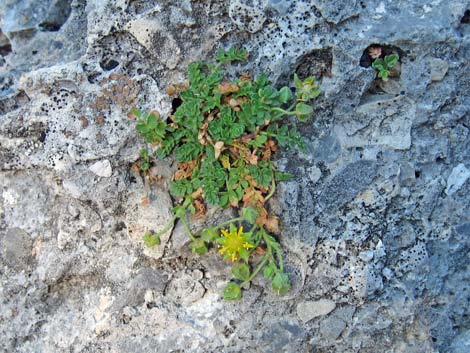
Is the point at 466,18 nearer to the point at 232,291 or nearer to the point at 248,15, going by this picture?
the point at 248,15

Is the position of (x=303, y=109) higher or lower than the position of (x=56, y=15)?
lower

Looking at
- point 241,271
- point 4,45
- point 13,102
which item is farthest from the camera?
point 4,45

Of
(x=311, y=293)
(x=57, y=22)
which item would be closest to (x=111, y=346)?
(x=311, y=293)

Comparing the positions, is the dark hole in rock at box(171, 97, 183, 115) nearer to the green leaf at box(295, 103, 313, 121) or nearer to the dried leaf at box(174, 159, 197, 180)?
the dried leaf at box(174, 159, 197, 180)

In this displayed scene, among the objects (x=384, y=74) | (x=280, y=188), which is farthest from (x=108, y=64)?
(x=384, y=74)

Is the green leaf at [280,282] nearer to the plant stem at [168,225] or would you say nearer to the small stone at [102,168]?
the plant stem at [168,225]

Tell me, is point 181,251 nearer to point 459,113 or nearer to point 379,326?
point 379,326
